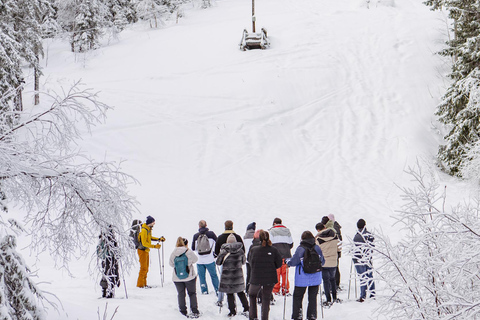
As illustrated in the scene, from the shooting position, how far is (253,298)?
8.23 metres

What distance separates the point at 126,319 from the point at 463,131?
16.6 meters

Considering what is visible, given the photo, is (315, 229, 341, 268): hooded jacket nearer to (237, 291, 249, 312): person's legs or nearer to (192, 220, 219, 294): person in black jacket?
(237, 291, 249, 312): person's legs

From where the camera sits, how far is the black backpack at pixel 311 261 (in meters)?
8.04

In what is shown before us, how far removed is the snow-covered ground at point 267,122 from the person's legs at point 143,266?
23 cm

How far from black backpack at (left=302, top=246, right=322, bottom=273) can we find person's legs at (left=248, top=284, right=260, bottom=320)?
972 millimetres

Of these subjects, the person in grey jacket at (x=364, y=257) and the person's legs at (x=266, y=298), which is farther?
the person's legs at (x=266, y=298)

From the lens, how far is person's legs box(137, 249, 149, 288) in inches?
421

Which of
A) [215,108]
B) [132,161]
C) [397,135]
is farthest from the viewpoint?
[215,108]

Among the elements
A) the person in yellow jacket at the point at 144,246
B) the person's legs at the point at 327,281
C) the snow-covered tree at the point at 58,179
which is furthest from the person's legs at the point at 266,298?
the person in yellow jacket at the point at 144,246

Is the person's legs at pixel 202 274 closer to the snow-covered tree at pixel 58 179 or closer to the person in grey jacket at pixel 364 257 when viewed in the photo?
the person in grey jacket at pixel 364 257

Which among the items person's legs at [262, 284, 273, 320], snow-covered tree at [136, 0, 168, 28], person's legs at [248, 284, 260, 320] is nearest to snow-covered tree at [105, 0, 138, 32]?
snow-covered tree at [136, 0, 168, 28]

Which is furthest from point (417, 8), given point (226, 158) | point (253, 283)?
point (253, 283)

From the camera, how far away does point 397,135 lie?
23.9 meters

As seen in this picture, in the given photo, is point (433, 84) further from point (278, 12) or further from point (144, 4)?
point (144, 4)
